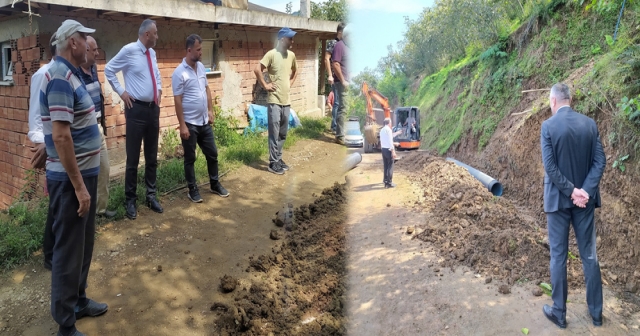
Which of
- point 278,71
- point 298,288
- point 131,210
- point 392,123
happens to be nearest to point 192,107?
point 131,210

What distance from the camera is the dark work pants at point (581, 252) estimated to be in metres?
3.55

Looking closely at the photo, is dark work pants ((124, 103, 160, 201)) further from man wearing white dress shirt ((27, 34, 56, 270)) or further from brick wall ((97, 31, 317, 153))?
brick wall ((97, 31, 317, 153))

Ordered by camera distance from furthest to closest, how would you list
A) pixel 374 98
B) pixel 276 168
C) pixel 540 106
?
pixel 540 106
pixel 276 168
pixel 374 98

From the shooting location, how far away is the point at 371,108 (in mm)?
3566

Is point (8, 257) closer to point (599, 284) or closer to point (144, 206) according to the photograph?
point (144, 206)

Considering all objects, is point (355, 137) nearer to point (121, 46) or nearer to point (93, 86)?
point (93, 86)

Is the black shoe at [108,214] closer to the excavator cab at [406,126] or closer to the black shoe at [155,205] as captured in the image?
the black shoe at [155,205]

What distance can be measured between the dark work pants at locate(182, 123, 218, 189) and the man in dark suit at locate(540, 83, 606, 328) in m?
3.47

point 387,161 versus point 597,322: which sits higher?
point 387,161

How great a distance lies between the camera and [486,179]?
21.7 feet

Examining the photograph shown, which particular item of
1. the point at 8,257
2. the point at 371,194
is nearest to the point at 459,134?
the point at 371,194

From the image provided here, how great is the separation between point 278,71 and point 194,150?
1725 mm

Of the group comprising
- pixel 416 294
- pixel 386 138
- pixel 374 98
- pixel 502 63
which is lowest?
pixel 416 294

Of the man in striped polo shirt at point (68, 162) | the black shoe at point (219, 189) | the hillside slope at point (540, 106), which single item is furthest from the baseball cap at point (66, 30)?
the hillside slope at point (540, 106)
